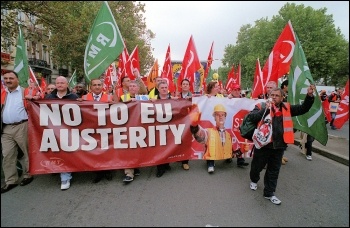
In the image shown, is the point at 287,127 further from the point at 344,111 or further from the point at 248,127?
the point at 344,111

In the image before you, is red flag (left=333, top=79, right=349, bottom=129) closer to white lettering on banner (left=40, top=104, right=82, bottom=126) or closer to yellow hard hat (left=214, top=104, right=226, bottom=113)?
yellow hard hat (left=214, top=104, right=226, bottom=113)

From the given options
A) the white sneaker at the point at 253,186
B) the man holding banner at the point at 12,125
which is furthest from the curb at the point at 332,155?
the man holding banner at the point at 12,125

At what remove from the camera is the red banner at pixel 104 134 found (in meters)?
4.38

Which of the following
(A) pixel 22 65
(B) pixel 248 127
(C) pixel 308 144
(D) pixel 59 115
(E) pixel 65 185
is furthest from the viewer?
(C) pixel 308 144

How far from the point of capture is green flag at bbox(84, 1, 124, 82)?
5.04m

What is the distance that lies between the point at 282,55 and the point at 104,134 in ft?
13.1

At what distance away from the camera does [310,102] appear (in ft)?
12.4

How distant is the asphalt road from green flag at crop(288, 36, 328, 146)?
1017 millimetres

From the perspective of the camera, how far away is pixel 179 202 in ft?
12.3

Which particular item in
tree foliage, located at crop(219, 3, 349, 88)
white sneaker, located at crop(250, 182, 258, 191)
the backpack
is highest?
tree foliage, located at crop(219, 3, 349, 88)

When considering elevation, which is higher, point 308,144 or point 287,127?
point 287,127

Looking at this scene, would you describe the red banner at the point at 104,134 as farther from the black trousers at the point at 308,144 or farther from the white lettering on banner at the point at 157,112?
the black trousers at the point at 308,144

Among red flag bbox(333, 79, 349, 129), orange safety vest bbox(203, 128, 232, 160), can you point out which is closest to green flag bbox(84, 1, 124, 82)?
orange safety vest bbox(203, 128, 232, 160)

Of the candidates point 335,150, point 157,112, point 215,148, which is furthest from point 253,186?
point 335,150
